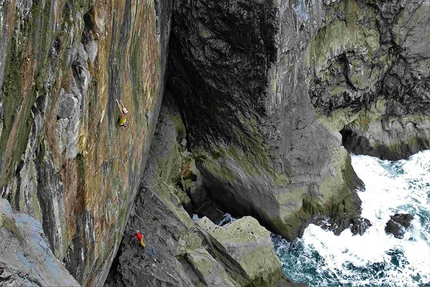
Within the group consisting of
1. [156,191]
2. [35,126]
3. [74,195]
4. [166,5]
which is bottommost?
[156,191]

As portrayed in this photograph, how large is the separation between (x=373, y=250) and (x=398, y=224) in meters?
2.18

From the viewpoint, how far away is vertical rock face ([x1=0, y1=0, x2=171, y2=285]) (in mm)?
8094

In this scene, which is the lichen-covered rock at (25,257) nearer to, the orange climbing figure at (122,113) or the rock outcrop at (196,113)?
the rock outcrop at (196,113)

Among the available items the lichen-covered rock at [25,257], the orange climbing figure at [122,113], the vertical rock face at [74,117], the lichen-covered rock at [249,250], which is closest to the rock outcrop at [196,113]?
the vertical rock face at [74,117]

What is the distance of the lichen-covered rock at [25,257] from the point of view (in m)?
5.97

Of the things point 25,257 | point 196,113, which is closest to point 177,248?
point 196,113

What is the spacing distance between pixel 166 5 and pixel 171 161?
22.3ft

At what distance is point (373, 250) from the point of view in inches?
949

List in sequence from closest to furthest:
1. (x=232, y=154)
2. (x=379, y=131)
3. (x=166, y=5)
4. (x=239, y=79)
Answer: (x=166, y=5), (x=239, y=79), (x=232, y=154), (x=379, y=131)

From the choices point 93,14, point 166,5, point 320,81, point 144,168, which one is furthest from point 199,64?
point 93,14

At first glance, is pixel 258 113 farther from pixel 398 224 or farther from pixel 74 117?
pixel 74 117

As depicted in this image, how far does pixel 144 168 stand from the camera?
67.2ft

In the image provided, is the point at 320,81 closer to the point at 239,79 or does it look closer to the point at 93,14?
the point at 239,79

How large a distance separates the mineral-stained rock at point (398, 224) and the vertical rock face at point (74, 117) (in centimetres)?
1384
